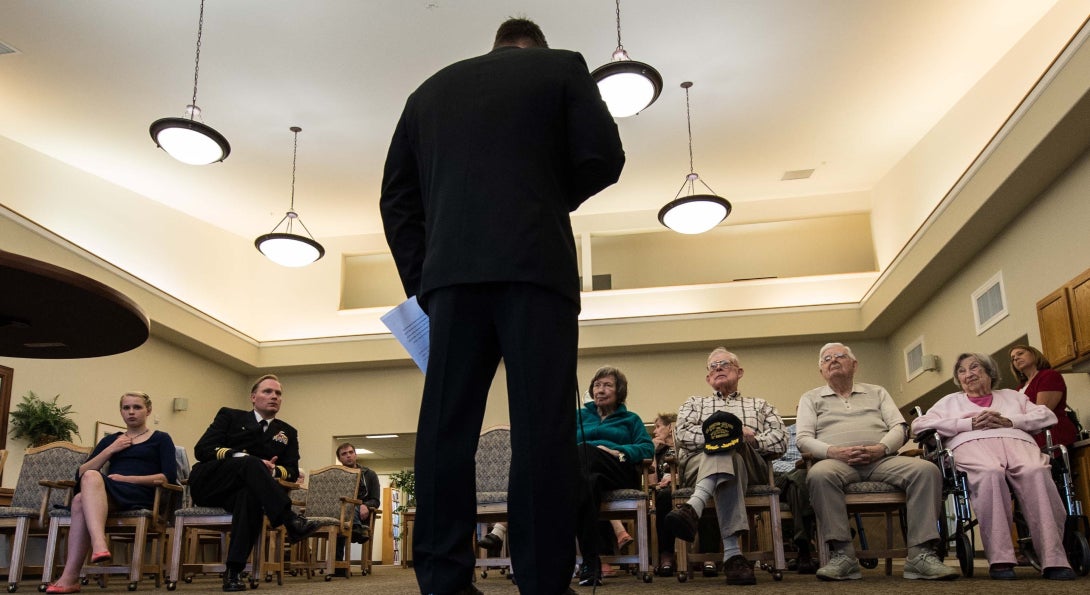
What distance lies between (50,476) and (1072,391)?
7119 millimetres

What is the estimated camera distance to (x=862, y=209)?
415 inches

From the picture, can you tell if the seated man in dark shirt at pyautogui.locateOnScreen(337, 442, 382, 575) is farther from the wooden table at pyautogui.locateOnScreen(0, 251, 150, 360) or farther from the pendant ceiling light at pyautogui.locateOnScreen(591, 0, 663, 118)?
the wooden table at pyautogui.locateOnScreen(0, 251, 150, 360)

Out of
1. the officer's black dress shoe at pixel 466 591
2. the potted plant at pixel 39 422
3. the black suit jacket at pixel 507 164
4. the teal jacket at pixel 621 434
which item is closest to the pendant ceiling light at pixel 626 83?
the teal jacket at pixel 621 434

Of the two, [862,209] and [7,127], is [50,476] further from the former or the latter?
[862,209]

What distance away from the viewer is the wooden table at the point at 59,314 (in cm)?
177

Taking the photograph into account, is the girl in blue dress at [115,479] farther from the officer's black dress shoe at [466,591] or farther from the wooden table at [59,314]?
the officer's black dress shoe at [466,591]

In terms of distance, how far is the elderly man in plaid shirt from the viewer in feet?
11.1

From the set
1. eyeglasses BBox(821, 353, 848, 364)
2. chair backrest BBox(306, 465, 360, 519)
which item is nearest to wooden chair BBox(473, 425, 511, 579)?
eyeglasses BBox(821, 353, 848, 364)

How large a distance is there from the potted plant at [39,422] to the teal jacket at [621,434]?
5.72 m

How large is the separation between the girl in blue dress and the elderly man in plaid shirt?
2.73m

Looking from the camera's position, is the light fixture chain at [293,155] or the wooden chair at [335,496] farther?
the light fixture chain at [293,155]

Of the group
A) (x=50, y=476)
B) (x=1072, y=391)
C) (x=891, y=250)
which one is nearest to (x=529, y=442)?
(x=50, y=476)

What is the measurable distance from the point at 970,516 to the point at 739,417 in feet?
3.55

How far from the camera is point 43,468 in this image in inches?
211
